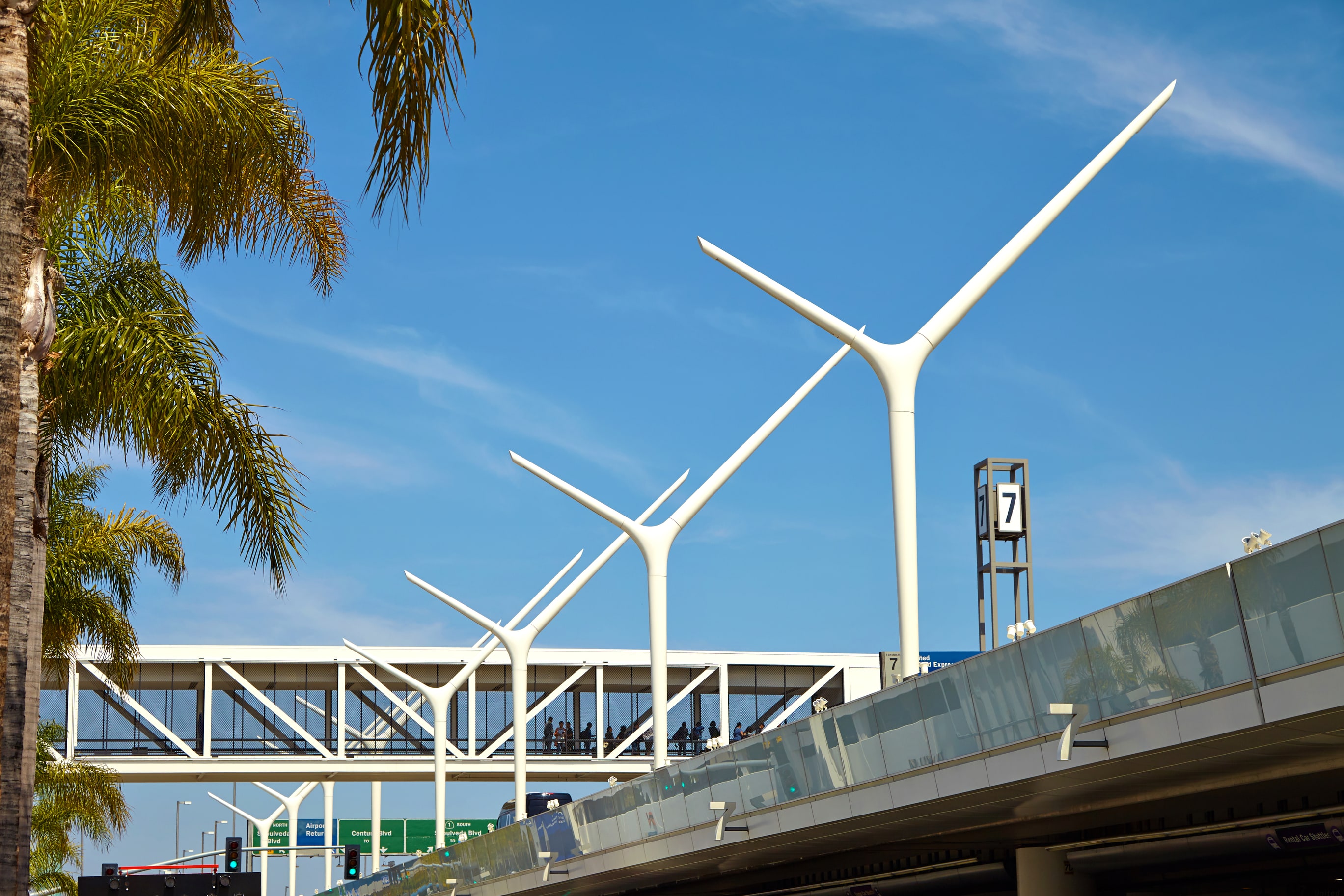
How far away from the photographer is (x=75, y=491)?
118 feet

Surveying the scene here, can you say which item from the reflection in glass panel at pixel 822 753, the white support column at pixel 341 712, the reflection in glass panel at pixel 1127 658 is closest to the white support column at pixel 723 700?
the white support column at pixel 341 712

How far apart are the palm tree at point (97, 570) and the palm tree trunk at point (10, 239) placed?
2039 centimetres

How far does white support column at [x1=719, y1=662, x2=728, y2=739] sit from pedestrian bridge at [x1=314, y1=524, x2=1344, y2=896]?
154 feet

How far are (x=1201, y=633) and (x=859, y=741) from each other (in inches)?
341

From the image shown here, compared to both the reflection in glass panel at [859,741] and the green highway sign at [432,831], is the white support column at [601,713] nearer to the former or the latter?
the green highway sign at [432,831]

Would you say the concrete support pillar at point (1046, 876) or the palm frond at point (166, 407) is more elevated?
the palm frond at point (166, 407)

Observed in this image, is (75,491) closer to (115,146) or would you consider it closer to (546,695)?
(115,146)

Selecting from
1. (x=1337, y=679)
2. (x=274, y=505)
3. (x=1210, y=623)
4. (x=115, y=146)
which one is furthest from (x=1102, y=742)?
(x=115, y=146)

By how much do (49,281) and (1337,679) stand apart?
13.2 m

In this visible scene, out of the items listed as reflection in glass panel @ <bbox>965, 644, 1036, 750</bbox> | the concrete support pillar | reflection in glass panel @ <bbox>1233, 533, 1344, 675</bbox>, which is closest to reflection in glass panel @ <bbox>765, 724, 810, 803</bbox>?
the concrete support pillar

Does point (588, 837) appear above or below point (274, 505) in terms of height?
below

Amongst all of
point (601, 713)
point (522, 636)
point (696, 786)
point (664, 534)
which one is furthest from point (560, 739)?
point (696, 786)

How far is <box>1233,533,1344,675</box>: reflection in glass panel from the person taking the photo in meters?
13.6

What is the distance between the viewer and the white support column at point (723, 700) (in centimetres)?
8531
